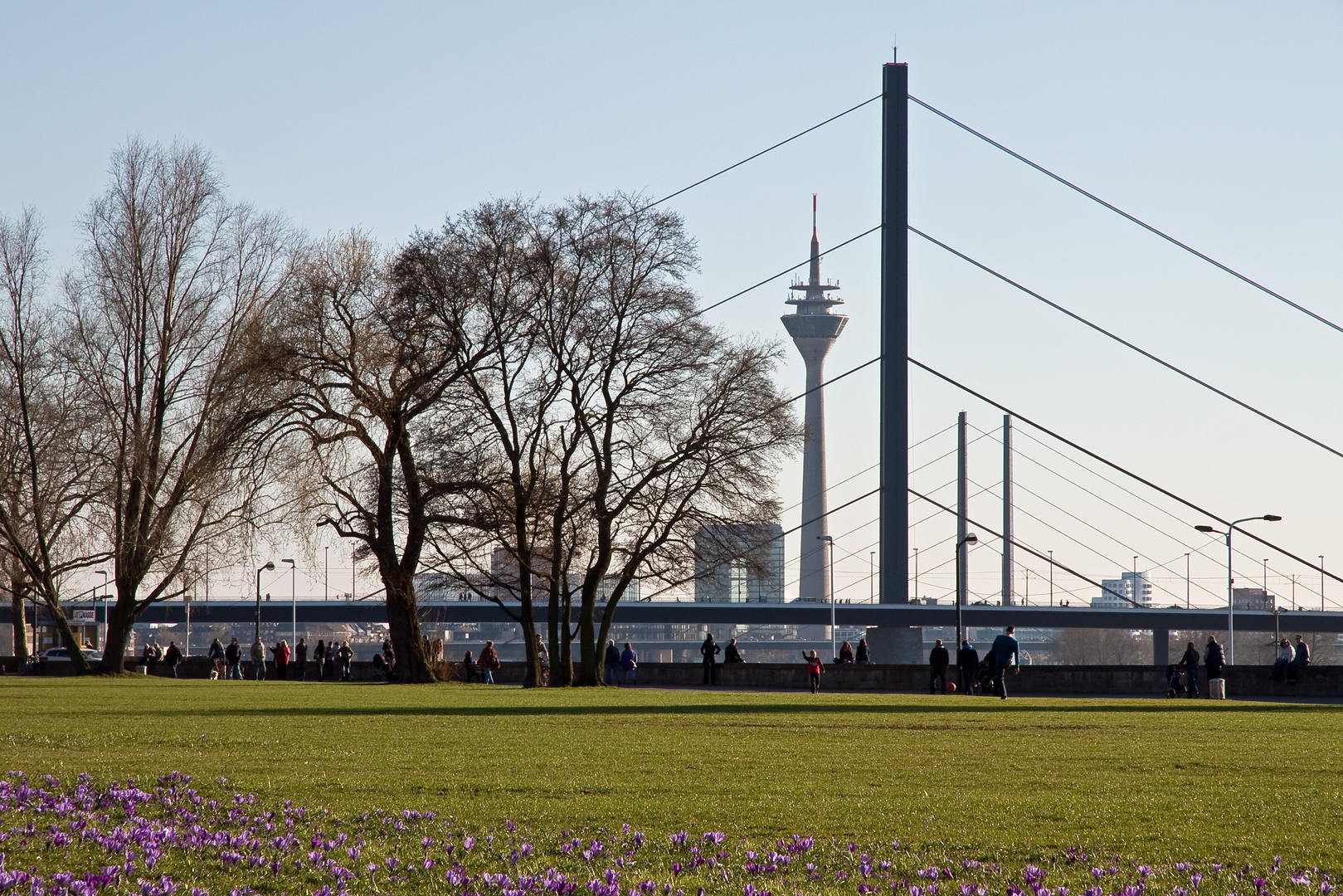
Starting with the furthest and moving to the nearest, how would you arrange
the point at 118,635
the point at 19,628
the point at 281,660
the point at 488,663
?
1. the point at 19,628
2. the point at 281,660
3. the point at 488,663
4. the point at 118,635

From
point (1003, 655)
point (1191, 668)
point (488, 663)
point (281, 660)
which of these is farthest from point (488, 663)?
point (1191, 668)

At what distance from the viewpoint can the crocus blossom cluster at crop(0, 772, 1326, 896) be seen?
19.6 feet

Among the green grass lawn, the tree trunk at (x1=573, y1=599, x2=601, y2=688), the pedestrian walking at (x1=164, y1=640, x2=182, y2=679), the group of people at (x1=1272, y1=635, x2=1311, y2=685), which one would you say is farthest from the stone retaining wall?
the green grass lawn

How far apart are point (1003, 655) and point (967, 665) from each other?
3.14 meters

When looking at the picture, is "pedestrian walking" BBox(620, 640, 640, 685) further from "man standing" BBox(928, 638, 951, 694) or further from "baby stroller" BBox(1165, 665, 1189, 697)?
"baby stroller" BBox(1165, 665, 1189, 697)

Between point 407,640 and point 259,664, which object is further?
point 259,664

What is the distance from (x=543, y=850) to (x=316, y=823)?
1.41 m

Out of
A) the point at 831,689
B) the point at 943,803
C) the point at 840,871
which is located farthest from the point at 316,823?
the point at 831,689

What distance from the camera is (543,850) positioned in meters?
7.04

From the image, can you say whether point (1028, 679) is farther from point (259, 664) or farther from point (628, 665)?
point (259, 664)

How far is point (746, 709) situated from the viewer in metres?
22.2

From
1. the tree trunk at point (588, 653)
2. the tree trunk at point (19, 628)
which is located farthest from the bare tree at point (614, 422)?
the tree trunk at point (19, 628)

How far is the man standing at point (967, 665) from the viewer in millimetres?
31016

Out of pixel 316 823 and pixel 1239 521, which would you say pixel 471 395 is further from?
pixel 1239 521
